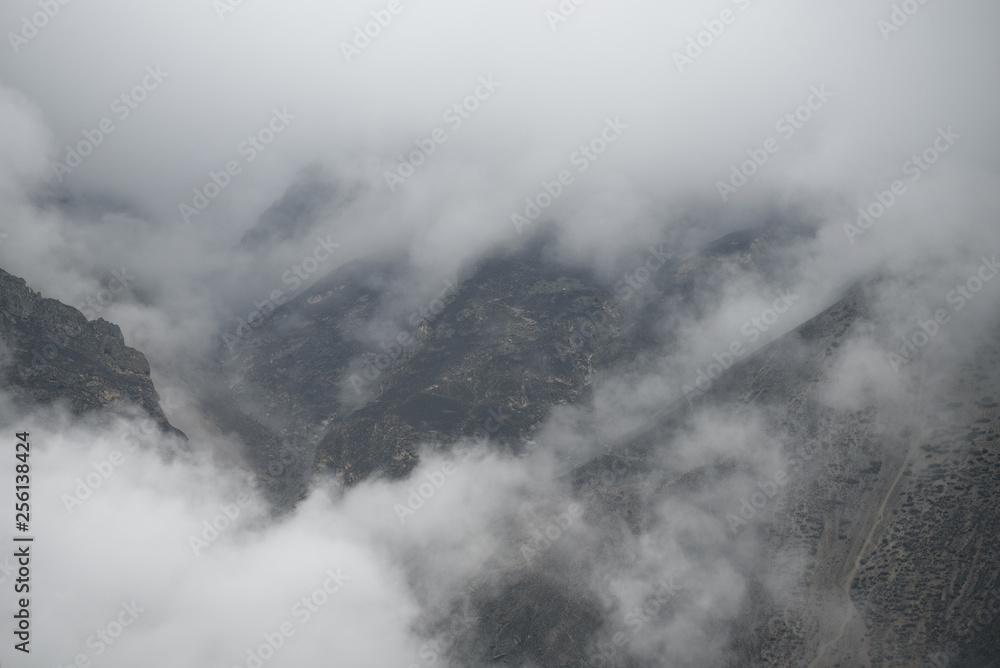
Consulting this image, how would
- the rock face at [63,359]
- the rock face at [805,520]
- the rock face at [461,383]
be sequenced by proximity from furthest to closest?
1. the rock face at [461,383]
2. the rock face at [63,359]
3. the rock face at [805,520]

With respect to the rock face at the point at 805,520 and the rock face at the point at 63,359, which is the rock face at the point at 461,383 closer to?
the rock face at the point at 805,520

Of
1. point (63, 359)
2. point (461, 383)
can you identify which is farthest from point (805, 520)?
point (63, 359)

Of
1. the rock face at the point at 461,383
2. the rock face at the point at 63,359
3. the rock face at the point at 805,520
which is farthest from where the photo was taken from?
the rock face at the point at 461,383

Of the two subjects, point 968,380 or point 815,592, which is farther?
point 968,380

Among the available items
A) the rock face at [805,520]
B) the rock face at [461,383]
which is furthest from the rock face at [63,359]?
the rock face at [805,520]

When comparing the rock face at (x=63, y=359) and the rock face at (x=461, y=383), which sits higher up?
the rock face at (x=461, y=383)

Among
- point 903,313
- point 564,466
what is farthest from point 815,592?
point 564,466

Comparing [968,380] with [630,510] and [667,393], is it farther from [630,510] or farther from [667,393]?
[667,393]

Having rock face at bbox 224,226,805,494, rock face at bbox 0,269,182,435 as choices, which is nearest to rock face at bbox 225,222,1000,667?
rock face at bbox 224,226,805,494
